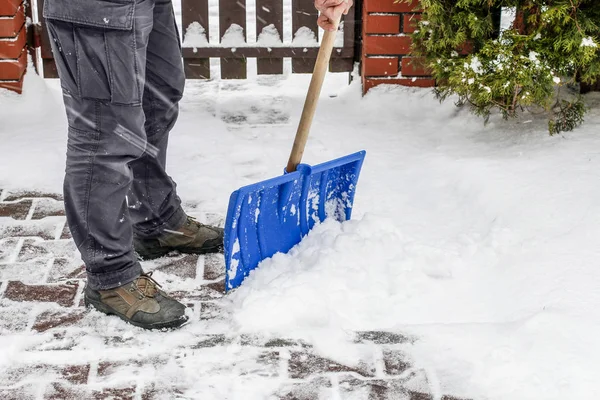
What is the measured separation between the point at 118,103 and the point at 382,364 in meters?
1.23

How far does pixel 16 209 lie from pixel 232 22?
2.01 meters

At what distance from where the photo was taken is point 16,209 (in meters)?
3.89

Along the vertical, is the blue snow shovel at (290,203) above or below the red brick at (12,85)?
below

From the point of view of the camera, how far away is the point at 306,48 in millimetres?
5211

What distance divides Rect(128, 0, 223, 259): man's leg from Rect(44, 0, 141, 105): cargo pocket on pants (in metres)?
0.45

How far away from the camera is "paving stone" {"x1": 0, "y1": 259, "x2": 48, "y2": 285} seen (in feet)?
10.8

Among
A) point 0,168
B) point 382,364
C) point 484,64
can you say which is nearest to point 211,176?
point 0,168

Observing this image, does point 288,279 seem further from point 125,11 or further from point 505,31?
point 505,31

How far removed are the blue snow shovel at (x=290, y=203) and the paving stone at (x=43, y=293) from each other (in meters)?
0.61

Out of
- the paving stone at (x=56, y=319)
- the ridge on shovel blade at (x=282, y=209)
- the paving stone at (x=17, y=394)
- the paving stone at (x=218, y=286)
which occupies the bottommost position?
the paving stone at (x=17, y=394)

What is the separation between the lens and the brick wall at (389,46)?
16.1 ft

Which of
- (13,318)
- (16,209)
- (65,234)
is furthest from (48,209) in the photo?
(13,318)

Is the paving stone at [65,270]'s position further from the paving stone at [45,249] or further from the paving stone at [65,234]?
the paving stone at [65,234]

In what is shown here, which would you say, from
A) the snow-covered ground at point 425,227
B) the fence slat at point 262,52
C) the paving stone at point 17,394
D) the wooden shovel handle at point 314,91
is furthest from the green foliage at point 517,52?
the paving stone at point 17,394
